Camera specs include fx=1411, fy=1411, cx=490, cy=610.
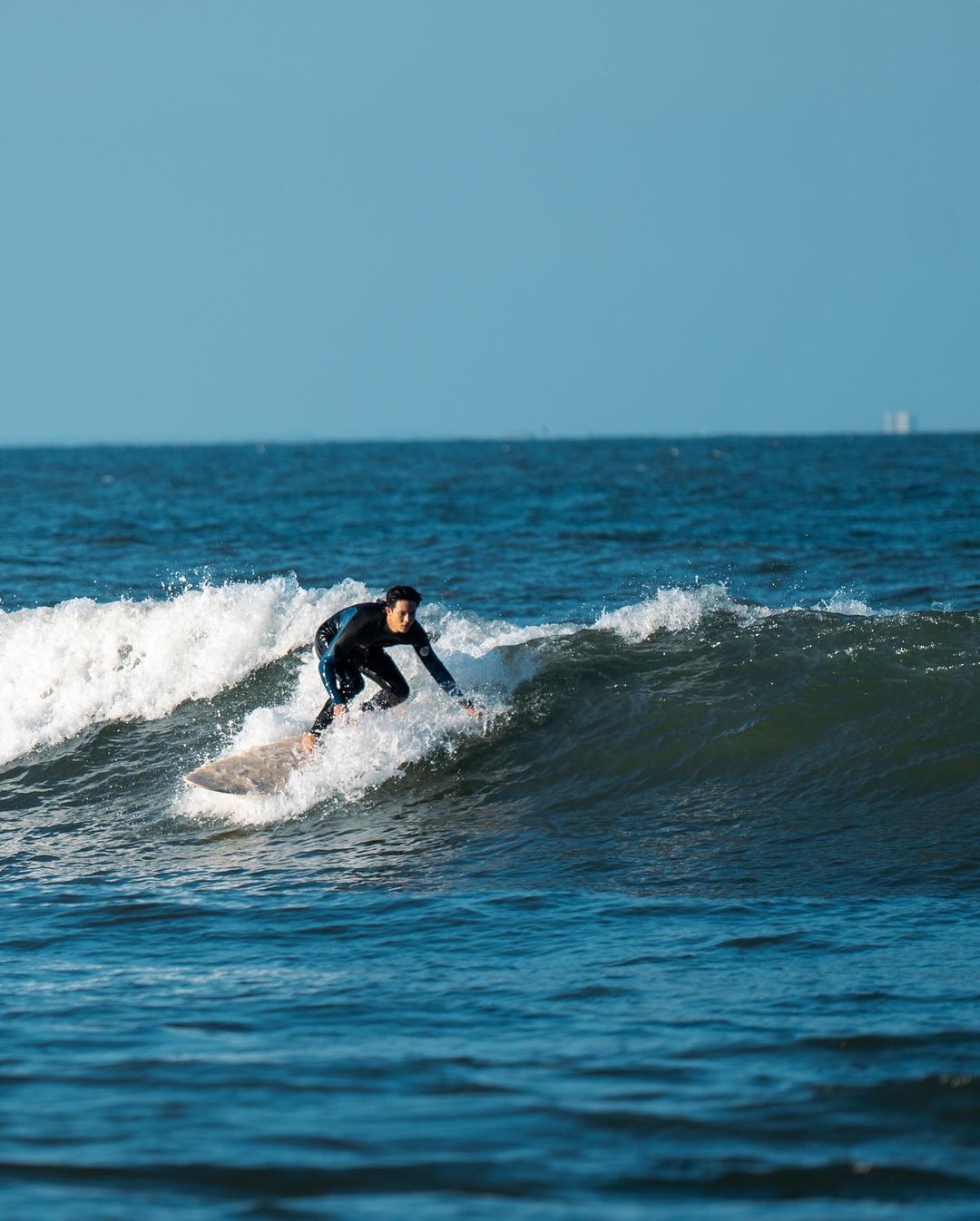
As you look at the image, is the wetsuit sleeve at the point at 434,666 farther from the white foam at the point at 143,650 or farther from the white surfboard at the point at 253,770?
the white foam at the point at 143,650

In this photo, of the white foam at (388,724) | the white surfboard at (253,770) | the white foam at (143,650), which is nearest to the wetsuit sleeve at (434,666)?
the white foam at (388,724)

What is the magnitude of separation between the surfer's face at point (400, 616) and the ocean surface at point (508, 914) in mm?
1079

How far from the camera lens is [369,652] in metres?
10.8

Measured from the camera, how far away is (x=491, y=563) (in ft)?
74.4

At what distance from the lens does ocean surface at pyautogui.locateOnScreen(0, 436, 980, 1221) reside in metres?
4.85

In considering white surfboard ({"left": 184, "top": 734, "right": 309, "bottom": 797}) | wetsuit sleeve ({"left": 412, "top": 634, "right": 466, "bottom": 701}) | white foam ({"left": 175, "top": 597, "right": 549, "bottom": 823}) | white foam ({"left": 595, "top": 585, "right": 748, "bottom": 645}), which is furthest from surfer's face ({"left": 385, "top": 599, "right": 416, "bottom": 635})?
white foam ({"left": 595, "top": 585, "right": 748, "bottom": 645})

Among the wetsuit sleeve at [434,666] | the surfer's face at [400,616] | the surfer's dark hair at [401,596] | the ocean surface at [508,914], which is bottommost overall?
the ocean surface at [508,914]

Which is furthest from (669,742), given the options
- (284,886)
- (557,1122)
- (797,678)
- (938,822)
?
(557,1122)

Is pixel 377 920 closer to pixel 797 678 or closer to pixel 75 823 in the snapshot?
→ pixel 75 823

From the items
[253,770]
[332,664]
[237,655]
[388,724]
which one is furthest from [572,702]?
[237,655]

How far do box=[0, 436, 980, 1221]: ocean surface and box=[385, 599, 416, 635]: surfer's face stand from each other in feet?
3.54

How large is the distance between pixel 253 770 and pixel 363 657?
1189 millimetres

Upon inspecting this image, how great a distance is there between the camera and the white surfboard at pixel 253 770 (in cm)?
1043

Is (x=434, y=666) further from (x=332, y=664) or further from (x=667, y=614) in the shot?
(x=667, y=614)
